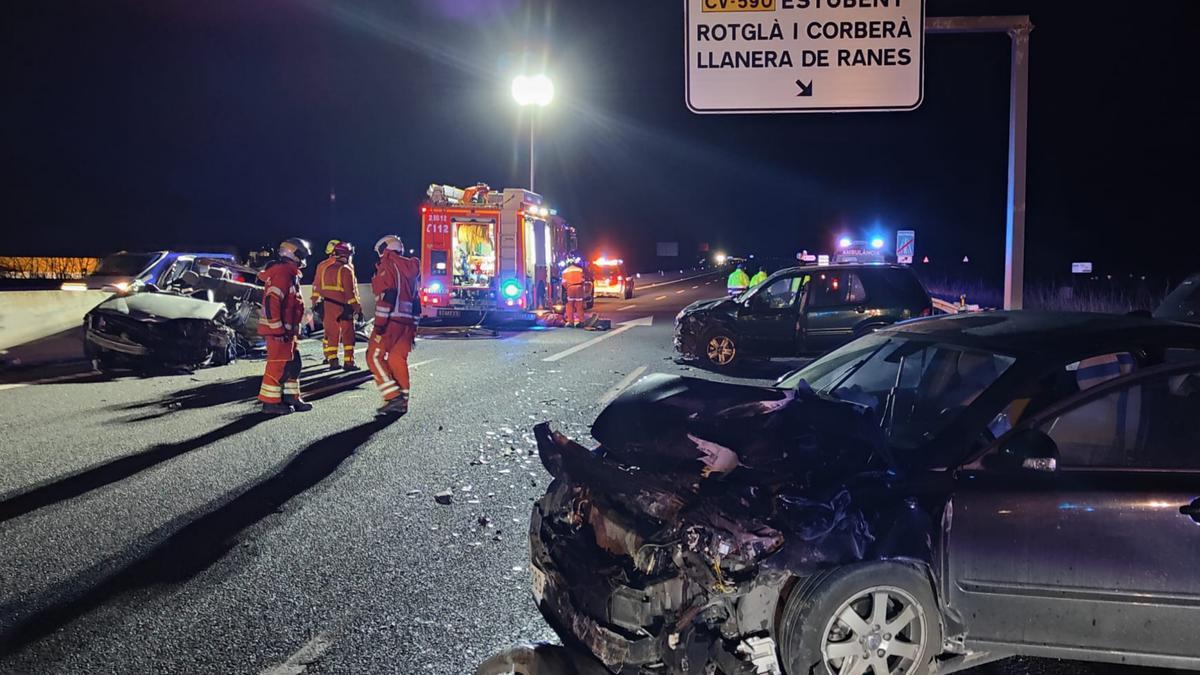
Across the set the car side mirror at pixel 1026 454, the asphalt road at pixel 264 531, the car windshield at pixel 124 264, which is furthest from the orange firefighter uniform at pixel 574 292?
the car side mirror at pixel 1026 454

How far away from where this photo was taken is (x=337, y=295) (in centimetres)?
1115

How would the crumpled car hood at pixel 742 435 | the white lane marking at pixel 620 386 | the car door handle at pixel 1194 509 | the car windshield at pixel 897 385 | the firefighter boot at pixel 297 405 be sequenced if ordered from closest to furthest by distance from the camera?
the car door handle at pixel 1194 509, the crumpled car hood at pixel 742 435, the car windshield at pixel 897 385, the firefighter boot at pixel 297 405, the white lane marking at pixel 620 386

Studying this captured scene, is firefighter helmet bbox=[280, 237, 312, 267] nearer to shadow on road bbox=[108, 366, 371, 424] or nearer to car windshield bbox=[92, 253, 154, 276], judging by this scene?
shadow on road bbox=[108, 366, 371, 424]

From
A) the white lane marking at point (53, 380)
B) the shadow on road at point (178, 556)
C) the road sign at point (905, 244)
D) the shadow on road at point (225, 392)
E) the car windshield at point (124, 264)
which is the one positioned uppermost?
the road sign at point (905, 244)

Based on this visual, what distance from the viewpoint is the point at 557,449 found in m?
3.49

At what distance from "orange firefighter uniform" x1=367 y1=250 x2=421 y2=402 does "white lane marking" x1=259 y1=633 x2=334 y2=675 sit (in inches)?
210

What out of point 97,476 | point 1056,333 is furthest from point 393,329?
point 1056,333

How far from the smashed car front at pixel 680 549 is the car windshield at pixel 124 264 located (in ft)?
41.2

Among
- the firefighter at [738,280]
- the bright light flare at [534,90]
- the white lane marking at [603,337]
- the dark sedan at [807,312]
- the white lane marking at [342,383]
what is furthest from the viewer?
the bright light flare at [534,90]

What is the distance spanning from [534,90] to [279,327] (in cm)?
1742

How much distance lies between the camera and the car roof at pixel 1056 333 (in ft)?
11.4

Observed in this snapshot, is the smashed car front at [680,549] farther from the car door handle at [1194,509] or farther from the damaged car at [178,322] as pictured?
the damaged car at [178,322]

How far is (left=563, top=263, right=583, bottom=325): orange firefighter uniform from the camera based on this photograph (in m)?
18.1

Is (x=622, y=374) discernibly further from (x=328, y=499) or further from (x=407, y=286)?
(x=328, y=499)
